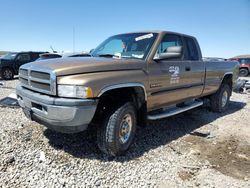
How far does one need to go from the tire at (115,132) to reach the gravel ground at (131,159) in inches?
6.7

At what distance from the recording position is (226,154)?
4.19 meters

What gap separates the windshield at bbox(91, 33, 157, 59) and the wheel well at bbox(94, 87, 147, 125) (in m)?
0.67

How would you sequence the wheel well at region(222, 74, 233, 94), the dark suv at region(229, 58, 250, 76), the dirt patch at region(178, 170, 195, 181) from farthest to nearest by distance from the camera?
the dark suv at region(229, 58, 250, 76), the wheel well at region(222, 74, 233, 94), the dirt patch at region(178, 170, 195, 181)

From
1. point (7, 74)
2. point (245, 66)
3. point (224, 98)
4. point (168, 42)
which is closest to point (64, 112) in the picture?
point (168, 42)

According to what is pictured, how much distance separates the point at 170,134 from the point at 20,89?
2.98 meters

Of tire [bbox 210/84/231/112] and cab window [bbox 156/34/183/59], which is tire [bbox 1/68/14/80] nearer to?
tire [bbox 210/84/231/112]

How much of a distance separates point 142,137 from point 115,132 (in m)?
1.28

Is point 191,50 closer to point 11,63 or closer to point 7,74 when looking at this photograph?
point 7,74

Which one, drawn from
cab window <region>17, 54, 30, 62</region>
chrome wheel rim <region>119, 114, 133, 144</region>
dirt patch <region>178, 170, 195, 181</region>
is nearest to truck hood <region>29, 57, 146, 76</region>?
chrome wheel rim <region>119, 114, 133, 144</region>

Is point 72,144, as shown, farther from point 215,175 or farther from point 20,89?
point 215,175

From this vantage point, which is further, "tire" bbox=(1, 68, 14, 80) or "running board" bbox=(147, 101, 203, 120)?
"tire" bbox=(1, 68, 14, 80)

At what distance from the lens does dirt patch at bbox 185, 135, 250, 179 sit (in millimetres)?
3620

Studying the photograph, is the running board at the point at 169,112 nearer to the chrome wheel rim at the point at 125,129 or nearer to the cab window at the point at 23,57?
the chrome wheel rim at the point at 125,129

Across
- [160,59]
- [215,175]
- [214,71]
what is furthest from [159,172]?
[214,71]
